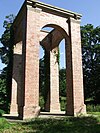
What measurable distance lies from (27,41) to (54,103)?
27.7 ft

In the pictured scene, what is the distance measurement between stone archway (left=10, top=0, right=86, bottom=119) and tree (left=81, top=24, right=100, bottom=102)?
1430 cm

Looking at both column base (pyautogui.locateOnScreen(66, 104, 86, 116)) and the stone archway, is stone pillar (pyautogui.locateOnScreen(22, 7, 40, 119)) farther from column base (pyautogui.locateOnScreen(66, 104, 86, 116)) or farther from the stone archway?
column base (pyautogui.locateOnScreen(66, 104, 86, 116))

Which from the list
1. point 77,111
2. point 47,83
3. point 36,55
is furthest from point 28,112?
point 47,83

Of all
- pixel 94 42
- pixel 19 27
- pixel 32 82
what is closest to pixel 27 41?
pixel 32 82

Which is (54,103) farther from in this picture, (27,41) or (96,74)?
(96,74)

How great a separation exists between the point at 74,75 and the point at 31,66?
151 inches

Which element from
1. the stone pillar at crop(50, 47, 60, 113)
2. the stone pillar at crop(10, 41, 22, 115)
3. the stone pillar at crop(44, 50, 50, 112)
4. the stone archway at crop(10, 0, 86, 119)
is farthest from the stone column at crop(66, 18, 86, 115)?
the stone pillar at crop(10, 41, 22, 115)

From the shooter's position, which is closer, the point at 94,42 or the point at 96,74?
the point at 96,74

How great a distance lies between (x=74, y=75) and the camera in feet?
54.3

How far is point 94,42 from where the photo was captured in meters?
33.5

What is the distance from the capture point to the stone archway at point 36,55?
1448 cm

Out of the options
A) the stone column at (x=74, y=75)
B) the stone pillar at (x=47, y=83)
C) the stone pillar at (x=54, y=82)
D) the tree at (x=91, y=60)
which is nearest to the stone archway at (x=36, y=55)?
the stone column at (x=74, y=75)

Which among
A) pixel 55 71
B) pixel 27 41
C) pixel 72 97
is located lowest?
pixel 72 97

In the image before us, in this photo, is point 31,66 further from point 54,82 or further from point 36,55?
point 54,82
